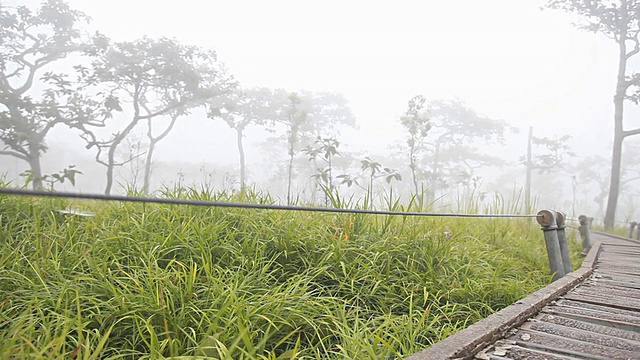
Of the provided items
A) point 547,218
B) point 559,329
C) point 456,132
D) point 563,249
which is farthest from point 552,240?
point 456,132

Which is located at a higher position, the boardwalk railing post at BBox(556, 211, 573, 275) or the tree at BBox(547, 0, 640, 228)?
the tree at BBox(547, 0, 640, 228)

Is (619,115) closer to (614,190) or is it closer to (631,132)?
(631,132)

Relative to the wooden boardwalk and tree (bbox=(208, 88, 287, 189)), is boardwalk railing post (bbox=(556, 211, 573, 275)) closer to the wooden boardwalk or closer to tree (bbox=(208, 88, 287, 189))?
the wooden boardwalk

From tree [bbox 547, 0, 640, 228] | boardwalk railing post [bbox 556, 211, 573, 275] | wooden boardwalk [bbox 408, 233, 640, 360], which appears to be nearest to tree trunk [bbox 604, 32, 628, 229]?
tree [bbox 547, 0, 640, 228]

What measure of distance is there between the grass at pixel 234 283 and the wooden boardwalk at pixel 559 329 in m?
0.23

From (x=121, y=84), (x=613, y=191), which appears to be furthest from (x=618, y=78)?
(x=121, y=84)

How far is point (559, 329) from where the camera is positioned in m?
1.19

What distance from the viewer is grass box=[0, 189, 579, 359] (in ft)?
3.93

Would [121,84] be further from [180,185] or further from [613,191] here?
[613,191]

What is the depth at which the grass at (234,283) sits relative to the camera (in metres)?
1.20

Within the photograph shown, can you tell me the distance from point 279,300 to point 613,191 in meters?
11.5

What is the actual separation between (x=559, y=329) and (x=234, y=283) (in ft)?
4.08

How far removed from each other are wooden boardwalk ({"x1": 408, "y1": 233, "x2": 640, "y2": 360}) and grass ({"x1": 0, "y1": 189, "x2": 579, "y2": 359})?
0.74ft

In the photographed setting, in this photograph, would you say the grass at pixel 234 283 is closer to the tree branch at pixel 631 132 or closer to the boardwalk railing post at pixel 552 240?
the boardwalk railing post at pixel 552 240
